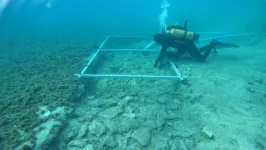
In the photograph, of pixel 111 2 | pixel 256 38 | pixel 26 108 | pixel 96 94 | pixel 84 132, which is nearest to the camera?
pixel 84 132

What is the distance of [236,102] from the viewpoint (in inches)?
204

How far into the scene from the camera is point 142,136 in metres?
3.97

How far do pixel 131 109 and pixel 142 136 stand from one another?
1.02 m

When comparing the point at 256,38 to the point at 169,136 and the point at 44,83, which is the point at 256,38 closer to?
the point at 169,136

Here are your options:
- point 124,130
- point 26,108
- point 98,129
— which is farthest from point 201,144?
point 26,108

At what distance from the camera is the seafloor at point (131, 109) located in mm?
3760

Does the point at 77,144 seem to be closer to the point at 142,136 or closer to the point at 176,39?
the point at 142,136

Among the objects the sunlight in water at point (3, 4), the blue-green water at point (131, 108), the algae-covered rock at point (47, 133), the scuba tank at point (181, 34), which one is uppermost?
the scuba tank at point (181, 34)

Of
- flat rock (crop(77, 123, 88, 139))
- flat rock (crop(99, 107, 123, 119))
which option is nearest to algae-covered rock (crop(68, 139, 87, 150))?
flat rock (crop(77, 123, 88, 139))

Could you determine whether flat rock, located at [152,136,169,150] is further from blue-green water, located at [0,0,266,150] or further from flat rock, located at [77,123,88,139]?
flat rock, located at [77,123,88,139]

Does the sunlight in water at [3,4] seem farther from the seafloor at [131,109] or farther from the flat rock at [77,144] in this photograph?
the flat rock at [77,144]

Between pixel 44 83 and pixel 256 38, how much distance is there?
13.2 m

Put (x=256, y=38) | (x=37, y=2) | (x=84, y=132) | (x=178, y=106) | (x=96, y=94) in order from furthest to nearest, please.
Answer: (x=37, y=2)
(x=256, y=38)
(x=96, y=94)
(x=178, y=106)
(x=84, y=132)

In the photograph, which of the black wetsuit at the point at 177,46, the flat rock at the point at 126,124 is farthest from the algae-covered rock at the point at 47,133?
the black wetsuit at the point at 177,46
